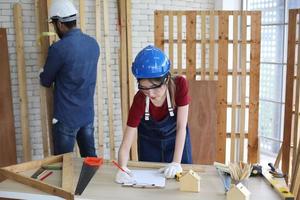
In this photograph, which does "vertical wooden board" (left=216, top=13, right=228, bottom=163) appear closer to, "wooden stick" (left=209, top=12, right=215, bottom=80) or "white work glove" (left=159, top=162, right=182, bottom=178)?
"wooden stick" (left=209, top=12, right=215, bottom=80)

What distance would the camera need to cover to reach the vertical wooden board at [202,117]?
3.16 metres

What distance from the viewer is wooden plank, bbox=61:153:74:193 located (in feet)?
5.62

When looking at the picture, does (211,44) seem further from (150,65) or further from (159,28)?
(150,65)

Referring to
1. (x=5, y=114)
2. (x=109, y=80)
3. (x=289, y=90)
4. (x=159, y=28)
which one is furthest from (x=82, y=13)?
(x=289, y=90)

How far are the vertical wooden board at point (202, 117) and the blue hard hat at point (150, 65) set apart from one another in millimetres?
1487

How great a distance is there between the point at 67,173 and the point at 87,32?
2375mm

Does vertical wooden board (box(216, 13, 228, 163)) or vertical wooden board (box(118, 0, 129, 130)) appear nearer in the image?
vertical wooden board (box(216, 13, 228, 163))

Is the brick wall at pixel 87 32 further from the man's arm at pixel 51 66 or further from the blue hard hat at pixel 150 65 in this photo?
the blue hard hat at pixel 150 65

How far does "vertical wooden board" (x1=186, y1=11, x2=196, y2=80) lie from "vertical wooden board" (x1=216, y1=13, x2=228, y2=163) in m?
0.25

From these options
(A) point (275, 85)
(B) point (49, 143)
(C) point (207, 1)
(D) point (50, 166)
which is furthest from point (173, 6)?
(D) point (50, 166)

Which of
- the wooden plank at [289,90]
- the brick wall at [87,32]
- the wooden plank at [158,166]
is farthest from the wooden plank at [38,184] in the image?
the wooden plank at [289,90]

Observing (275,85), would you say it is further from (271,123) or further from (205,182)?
(205,182)

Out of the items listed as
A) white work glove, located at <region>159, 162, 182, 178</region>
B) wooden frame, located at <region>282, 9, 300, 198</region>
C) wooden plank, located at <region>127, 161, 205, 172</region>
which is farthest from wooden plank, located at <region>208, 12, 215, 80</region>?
A: white work glove, located at <region>159, 162, 182, 178</region>

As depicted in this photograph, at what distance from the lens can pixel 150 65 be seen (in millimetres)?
1775
